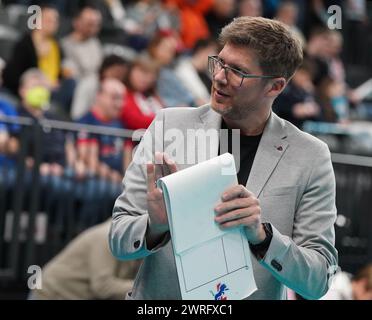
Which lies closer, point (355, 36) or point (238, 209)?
point (238, 209)

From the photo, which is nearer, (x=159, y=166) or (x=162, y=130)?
(x=159, y=166)

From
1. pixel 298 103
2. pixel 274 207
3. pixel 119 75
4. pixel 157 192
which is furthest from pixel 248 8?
pixel 157 192

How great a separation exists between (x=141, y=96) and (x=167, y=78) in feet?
2.15

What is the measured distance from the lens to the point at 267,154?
3486 mm

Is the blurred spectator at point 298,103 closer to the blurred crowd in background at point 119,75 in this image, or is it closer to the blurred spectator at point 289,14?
the blurred crowd in background at point 119,75

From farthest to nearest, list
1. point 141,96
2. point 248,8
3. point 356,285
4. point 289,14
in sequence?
point 289,14 < point 248,8 < point 141,96 < point 356,285

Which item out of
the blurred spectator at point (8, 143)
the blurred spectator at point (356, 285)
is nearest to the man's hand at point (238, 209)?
the blurred spectator at point (356, 285)

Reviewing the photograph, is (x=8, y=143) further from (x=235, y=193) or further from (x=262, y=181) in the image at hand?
(x=235, y=193)

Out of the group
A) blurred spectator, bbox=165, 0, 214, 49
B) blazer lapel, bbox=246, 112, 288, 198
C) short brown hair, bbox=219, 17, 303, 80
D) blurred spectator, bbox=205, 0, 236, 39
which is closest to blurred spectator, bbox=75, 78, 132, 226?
blurred spectator, bbox=165, 0, 214, 49
